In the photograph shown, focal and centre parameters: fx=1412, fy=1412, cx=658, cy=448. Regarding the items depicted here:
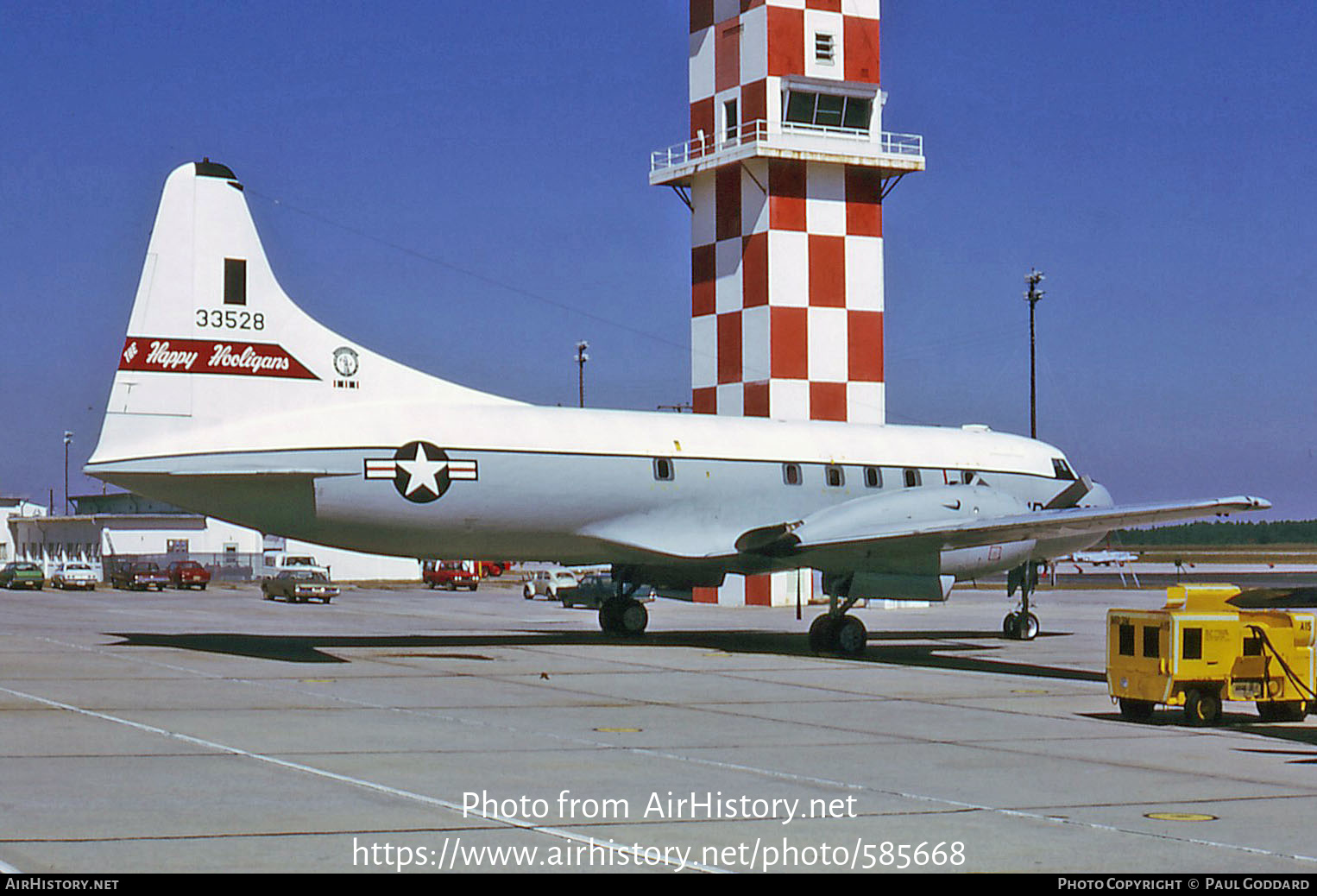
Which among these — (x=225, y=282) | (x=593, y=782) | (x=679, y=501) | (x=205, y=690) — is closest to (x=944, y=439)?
(x=679, y=501)

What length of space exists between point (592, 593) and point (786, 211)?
14.7m

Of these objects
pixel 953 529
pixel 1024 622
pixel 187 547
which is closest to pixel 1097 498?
pixel 1024 622

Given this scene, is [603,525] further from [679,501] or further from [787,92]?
[787,92]

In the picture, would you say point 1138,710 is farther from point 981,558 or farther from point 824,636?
point 824,636

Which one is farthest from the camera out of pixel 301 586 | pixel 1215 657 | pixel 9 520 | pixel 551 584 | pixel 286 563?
pixel 9 520

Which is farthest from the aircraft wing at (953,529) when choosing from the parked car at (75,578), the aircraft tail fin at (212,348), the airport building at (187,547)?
the airport building at (187,547)

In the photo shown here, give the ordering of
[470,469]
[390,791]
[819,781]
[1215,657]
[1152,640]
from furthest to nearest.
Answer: [470,469] < [1152,640] < [1215,657] < [819,781] < [390,791]

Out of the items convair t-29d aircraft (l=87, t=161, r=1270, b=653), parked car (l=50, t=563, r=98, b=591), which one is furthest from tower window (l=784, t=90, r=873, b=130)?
parked car (l=50, t=563, r=98, b=591)

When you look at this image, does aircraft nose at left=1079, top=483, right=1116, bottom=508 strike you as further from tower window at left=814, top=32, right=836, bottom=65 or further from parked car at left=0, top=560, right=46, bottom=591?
parked car at left=0, top=560, right=46, bottom=591

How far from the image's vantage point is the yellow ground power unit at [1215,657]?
16266mm

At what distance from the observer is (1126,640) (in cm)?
1702

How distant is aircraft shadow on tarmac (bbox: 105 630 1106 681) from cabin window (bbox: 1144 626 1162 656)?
5.66 meters

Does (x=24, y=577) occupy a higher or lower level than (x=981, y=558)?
lower

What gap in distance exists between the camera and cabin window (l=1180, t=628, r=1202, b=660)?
16.2m
